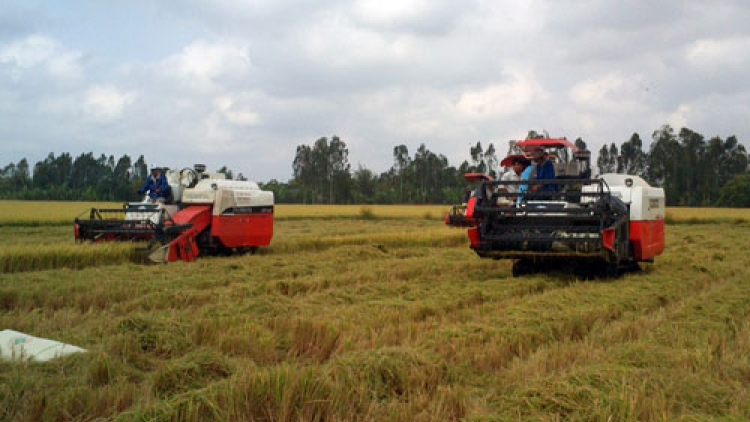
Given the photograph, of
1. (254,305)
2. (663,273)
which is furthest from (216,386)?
(663,273)

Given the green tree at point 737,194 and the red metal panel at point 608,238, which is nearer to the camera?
→ the red metal panel at point 608,238

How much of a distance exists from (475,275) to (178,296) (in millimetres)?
4465

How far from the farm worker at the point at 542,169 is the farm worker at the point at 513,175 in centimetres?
40

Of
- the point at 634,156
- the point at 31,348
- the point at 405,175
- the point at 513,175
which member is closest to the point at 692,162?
the point at 634,156

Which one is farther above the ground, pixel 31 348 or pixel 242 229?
pixel 242 229

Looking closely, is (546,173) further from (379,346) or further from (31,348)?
(31,348)

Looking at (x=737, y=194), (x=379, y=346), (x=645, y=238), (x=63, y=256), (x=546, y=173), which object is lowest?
(x=379, y=346)

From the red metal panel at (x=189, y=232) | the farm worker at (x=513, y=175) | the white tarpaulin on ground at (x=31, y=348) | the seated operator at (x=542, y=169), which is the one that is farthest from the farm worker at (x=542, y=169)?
the white tarpaulin on ground at (x=31, y=348)

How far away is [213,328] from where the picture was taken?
5.44 metres

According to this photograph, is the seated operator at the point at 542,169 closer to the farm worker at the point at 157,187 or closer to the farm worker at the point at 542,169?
the farm worker at the point at 542,169

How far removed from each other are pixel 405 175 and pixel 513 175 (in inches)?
3184

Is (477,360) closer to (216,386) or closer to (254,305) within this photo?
(216,386)

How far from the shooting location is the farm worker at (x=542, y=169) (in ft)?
33.1

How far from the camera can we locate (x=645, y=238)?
9875 mm
